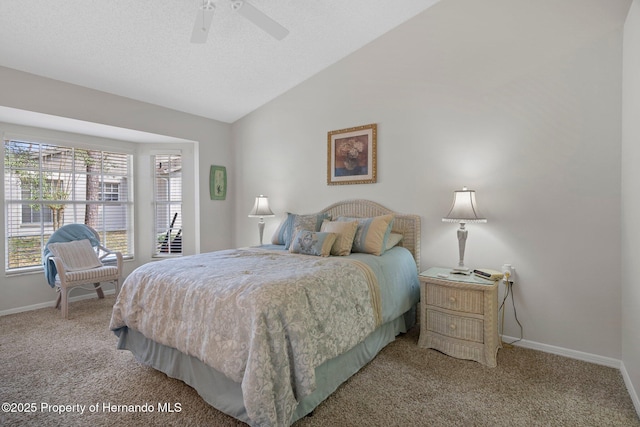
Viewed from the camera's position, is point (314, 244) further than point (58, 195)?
No

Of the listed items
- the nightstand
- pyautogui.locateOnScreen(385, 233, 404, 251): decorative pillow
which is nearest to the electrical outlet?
the nightstand

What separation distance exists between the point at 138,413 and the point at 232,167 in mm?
3884

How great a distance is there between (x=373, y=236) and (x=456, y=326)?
3.32 ft

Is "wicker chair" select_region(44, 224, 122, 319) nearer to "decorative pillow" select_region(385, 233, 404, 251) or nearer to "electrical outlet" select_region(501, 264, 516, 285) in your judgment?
"decorative pillow" select_region(385, 233, 404, 251)

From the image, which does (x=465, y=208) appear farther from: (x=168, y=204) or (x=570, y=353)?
(x=168, y=204)

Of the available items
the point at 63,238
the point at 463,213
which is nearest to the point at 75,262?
the point at 63,238

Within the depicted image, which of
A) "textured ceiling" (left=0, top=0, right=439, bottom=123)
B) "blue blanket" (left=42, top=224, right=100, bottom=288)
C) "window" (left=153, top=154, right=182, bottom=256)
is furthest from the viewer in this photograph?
"window" (left=153, top=154, right=182, bottom=256)

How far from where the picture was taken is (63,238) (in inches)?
152

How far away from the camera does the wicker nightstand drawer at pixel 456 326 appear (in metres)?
2.45

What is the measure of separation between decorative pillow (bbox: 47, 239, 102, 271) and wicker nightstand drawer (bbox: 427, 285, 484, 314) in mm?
3932

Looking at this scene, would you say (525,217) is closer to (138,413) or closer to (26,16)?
(138,413)

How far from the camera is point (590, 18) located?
96.8 inches

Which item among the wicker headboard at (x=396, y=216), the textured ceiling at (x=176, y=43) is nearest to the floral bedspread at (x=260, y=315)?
the wicker headboard at (x=396, y=216)

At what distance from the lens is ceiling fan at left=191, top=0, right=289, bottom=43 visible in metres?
2.21
